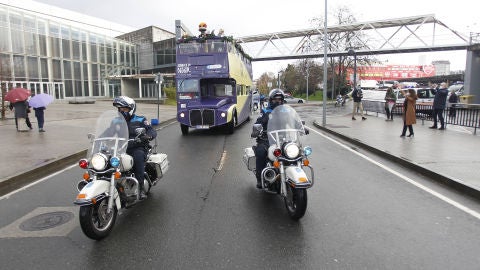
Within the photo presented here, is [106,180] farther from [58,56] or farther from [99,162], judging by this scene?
[58,56]

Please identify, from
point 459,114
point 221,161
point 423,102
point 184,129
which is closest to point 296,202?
point 221,161

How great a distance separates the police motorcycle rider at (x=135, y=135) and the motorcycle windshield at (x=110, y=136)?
0.32 m

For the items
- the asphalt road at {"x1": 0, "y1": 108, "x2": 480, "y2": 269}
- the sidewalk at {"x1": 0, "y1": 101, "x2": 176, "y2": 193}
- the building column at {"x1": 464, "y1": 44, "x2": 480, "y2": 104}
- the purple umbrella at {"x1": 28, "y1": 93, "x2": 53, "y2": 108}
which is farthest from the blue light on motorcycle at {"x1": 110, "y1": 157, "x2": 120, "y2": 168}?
the building column at {"x1": 464, "y1": 44, "x2": 480, "y2": 104}

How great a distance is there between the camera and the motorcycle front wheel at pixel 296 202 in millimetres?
4457

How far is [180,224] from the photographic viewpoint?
180 inches

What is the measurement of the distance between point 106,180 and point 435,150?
340 inches

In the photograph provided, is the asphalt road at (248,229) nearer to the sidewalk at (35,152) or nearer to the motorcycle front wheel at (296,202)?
the motorcycle front wheel at (296,202)

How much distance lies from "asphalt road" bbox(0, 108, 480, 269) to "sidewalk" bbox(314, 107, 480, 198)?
510mm

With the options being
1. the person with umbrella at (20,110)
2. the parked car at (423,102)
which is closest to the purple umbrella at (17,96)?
the person with umbrella at (20,110)

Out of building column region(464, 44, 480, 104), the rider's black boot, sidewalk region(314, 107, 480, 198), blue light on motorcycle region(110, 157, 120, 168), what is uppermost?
building column region(464, 44, 480, 104)

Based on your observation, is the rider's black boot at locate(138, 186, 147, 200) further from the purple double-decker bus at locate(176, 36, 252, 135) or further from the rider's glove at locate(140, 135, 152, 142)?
the purple double-decker bus at locate(176, 36, 252, 135)

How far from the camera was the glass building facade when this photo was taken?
36303mm

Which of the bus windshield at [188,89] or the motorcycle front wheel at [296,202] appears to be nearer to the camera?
the motorcycle front wheel at [296,202]

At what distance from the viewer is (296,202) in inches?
179
